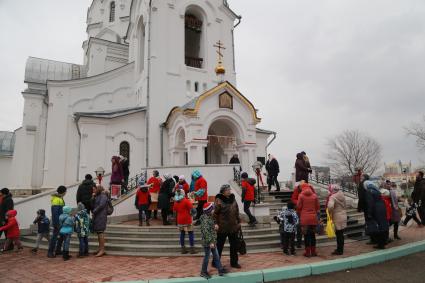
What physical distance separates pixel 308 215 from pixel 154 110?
1309 cm

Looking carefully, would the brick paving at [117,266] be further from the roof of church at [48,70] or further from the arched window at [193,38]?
the roof of church at [48,70]

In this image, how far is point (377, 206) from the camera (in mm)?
7434

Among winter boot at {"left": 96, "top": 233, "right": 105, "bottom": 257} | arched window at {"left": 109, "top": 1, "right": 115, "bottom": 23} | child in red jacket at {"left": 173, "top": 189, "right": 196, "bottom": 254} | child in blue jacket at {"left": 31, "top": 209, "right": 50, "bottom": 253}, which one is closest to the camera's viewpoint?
child in red jacket at {"left": 173, "top": 189, "right": 196, "bottom": 254}

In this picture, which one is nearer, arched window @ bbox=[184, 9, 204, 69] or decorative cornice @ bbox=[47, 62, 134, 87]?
arched window @ bbox=[184, 9, 204, 69]

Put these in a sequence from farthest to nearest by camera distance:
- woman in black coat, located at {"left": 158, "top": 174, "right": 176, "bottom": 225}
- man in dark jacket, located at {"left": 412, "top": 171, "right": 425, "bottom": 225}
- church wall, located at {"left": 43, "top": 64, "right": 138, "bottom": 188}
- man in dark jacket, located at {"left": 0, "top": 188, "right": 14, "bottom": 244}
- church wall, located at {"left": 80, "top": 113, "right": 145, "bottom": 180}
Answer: church wall, located at {"left": 43, "top": 64, "right": 138, "bottom": 188} → church wall, located at {"left": 80, "top": 113, "right": 145, "bottom": 180} → man in dark jacket, located at {"left": 412, "top": 171, "right": 425, "bottom": 225} → woman in black coat, located at {"left": 158, "top": 174, "right": 176, "bottom": 225} → man in dark jacket, located at {"left": 0, "top": 188, "right": 14, "bottom": 244}

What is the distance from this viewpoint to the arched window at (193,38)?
800 inches

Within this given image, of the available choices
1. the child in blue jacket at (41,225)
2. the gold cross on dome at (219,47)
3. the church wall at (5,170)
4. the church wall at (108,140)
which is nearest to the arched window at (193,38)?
the gold cross on dome at (219,47)

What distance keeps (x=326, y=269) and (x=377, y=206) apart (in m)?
2.41

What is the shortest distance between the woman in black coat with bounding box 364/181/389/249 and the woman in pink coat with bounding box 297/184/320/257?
1531 millimetres

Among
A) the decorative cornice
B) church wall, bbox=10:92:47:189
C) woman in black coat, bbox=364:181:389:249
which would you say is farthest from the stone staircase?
church wall, bbox=10:92:47:189

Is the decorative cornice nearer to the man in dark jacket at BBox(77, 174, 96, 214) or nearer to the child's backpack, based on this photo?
the man in dark jacket at BBox(77, 174, 96, 214)

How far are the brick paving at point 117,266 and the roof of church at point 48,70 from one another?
2302cm

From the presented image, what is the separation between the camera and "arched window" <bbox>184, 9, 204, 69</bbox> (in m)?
20.3

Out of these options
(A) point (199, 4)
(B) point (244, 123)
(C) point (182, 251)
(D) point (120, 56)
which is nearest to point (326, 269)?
(C) point (182, 251)
